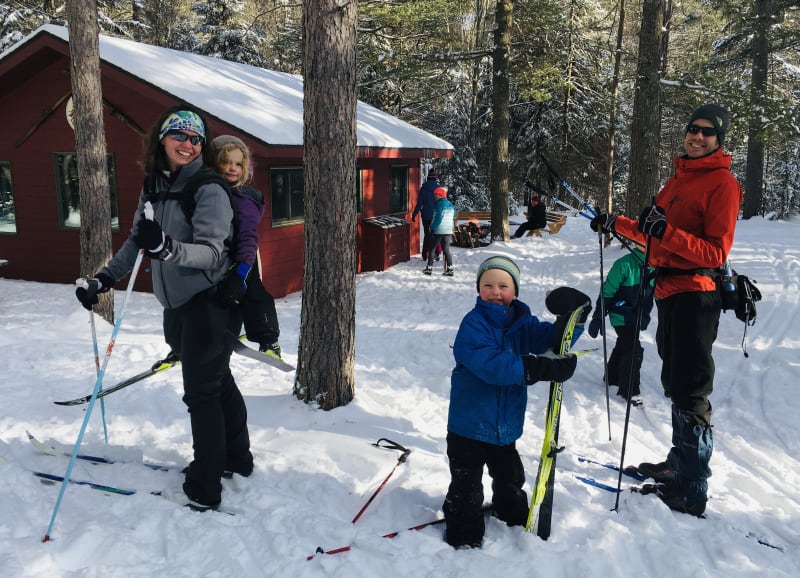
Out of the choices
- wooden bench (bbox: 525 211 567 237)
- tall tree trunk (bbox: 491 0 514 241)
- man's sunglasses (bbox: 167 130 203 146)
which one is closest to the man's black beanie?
man's sunglasses (bbox: 167 130 203 146)

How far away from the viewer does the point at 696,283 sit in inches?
137

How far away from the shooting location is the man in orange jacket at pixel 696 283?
3389 mm

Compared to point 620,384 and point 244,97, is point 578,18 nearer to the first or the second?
point 244,97

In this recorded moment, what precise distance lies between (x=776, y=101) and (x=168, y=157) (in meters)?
13.5

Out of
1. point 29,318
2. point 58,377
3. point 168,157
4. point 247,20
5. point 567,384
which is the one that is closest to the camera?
point 168,157

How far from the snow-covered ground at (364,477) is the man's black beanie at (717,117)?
2.20 metres

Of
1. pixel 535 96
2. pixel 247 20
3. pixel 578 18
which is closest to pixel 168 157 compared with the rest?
pixel 535 96

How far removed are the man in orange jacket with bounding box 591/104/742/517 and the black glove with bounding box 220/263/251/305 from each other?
2.30m

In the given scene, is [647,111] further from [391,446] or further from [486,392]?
[486,392]

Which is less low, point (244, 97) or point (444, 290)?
point (244, 97)

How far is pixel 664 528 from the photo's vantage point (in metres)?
3.29

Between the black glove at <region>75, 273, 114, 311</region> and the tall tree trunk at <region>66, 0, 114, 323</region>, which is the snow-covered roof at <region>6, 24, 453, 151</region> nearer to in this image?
the tall tree trunk at <region>66, 0, 114, 323</region>

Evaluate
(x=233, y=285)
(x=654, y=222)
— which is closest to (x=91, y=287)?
(x=233, y=285)

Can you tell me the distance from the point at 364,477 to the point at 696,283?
7.54 feet
